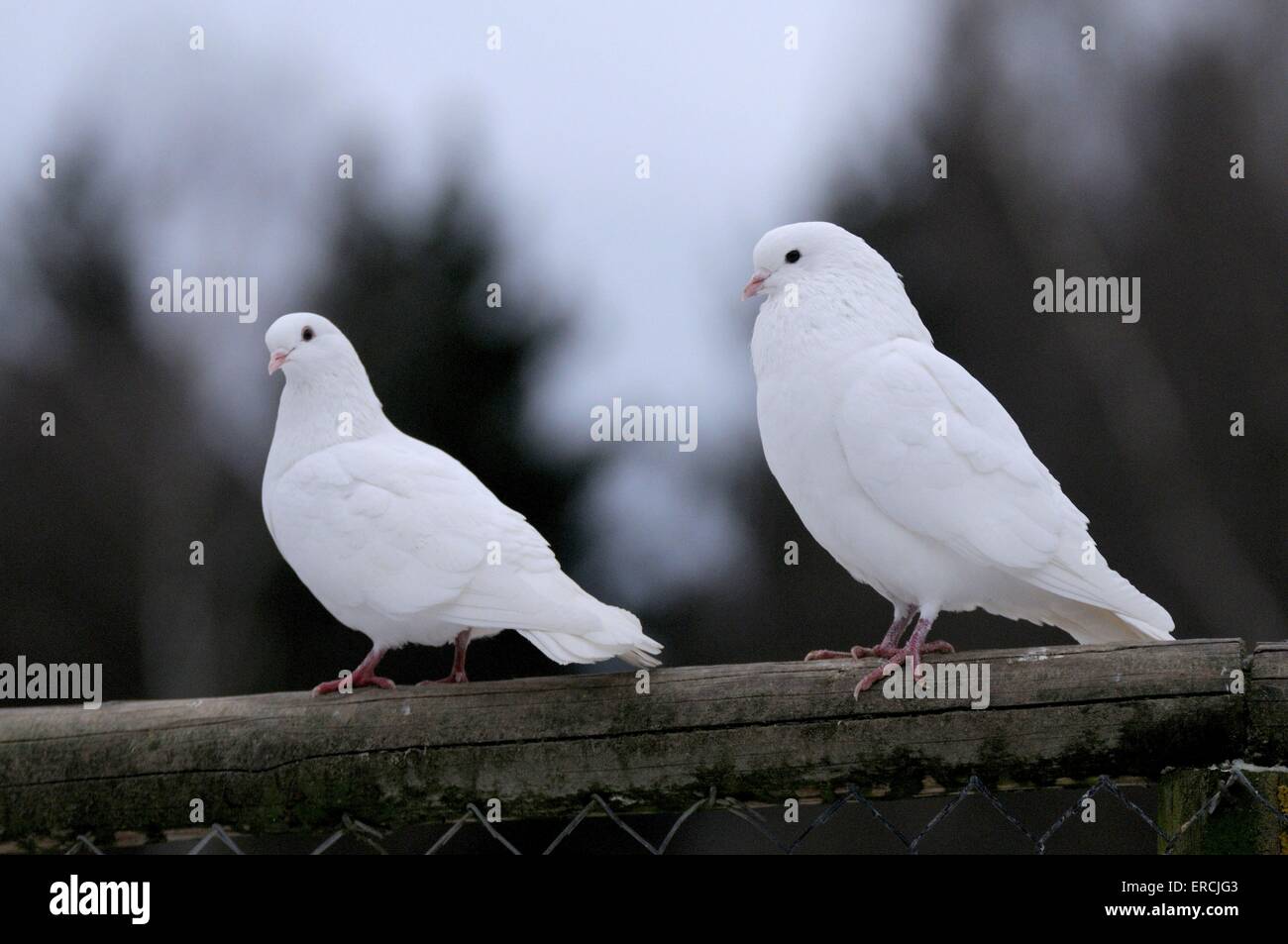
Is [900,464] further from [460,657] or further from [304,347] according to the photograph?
[304,347]

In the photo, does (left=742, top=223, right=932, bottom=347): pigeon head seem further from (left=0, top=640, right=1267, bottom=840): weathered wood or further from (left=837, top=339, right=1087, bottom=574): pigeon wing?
(left=0, top=640, right=1267, bottom=840): weathered wood

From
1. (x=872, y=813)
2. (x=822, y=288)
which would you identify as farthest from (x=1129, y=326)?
(x=872, y=813)

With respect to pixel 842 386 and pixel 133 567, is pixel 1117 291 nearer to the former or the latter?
pixel 842 386

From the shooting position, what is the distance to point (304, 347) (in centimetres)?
318

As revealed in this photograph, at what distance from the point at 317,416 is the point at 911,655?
5.08ft

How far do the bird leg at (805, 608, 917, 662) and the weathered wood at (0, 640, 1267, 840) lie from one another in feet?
1.52

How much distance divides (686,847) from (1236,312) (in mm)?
3101

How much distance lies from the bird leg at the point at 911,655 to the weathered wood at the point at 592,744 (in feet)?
0.07

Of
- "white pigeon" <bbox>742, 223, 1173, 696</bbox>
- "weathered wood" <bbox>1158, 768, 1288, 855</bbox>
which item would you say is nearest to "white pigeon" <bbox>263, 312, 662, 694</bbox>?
"white pigeon" <bbox>742, 223, 1173, 696</bbox>

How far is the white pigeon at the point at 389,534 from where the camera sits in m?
2.65

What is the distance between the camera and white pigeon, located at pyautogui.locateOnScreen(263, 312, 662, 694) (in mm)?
2652

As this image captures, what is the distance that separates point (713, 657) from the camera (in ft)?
15.6

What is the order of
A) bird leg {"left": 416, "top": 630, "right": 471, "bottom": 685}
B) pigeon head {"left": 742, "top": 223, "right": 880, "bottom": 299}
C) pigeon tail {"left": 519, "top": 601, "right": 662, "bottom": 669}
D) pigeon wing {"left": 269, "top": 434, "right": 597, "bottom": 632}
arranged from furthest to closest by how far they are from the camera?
pigeon head {"left": 742, "top": 223, "right": 880, "bottom": 299}
bird leg {"left": 416, "top": 630, "right": 471, "bottom": 685}
pigeon wing {"left": 269, "top": 434, "right": 597, "bottom": 632}
pigeon tail {"left": 519, "top": 601, "right": 662, "bottom": 669}

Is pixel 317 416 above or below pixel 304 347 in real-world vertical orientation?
below
